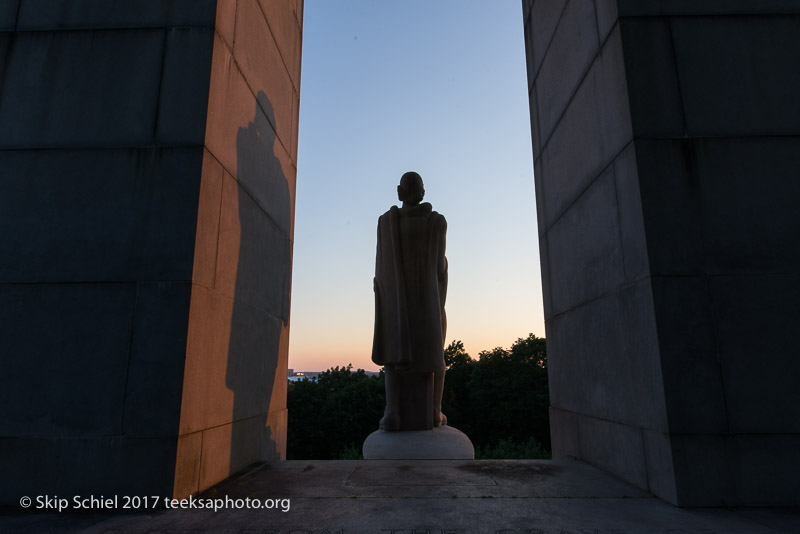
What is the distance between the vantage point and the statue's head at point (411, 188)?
7754mm

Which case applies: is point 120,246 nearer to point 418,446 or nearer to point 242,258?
point 242,258

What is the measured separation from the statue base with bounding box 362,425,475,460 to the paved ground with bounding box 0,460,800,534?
1513mm

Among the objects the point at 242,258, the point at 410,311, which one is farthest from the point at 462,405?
the point at 242,258

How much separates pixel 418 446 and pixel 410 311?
2032 mm

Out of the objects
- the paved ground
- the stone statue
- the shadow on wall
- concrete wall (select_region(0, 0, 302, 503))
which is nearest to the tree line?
the stone statue

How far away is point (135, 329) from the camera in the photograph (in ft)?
14.0

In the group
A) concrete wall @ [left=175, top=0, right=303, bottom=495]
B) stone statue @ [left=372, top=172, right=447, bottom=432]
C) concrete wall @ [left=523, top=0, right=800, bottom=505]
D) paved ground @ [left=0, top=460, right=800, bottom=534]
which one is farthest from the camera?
stone statue @ [left=372, top=172, right=447, bottom=432]

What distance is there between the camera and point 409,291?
24.4 ft

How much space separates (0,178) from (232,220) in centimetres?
224

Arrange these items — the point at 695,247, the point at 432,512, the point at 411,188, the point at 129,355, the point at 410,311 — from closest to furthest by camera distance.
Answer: the point at 432,512, the point at 129,355, the point at 695,247, the point at 410,311, the point at 411,188

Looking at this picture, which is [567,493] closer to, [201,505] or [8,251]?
[201,505]

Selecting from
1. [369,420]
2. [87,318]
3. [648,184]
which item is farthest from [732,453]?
[369,420]

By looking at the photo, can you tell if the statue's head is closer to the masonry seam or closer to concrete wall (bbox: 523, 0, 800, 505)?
concrete wall (bbox: 523, 0, 800, 505)

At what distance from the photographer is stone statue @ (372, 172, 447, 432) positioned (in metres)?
7.19
